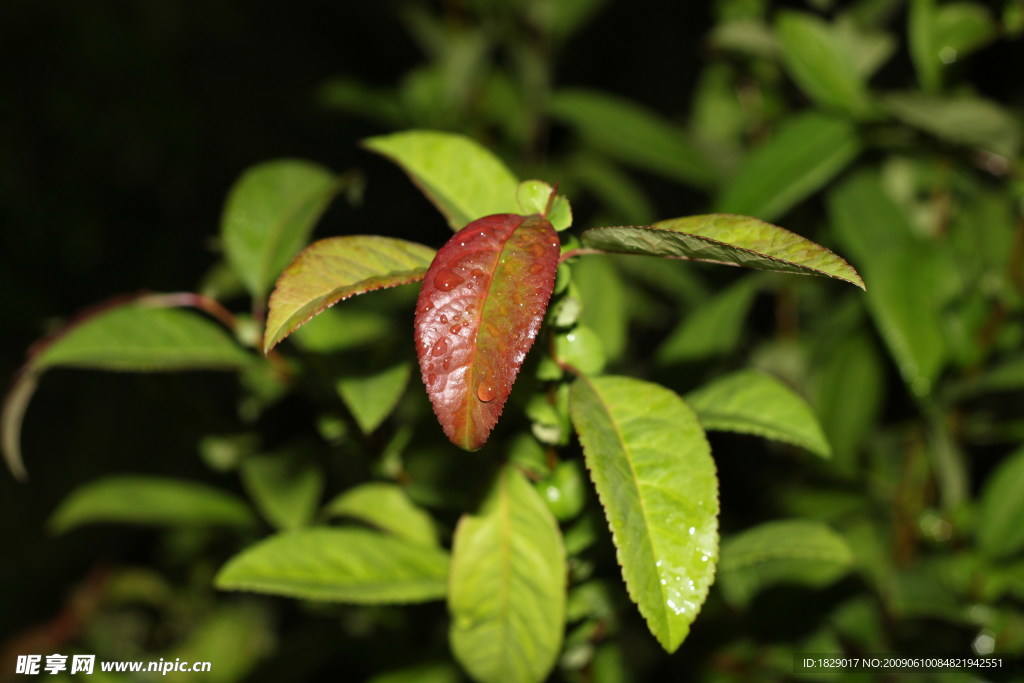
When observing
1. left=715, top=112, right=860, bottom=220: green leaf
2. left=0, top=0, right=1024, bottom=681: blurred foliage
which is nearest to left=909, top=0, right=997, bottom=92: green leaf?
left=0, top=0, right=1024, bottom=681: blurred foliage

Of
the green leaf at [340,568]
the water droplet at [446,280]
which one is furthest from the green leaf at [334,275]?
the green leaf at [340,568]

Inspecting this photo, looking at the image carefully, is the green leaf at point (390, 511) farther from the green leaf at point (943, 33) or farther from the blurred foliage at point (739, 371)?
the green leaf at point (943, 33)

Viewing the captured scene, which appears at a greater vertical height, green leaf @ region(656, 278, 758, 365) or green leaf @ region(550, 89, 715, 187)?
green leaf @ region(550, 89, 715, 187)

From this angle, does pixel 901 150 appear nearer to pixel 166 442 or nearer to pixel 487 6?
pixel 487 6

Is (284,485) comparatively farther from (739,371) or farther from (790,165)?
(790,165)

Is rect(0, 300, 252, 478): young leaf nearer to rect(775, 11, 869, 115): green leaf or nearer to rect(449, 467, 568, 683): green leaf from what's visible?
rect(449, 467, 568, 683): green leaf

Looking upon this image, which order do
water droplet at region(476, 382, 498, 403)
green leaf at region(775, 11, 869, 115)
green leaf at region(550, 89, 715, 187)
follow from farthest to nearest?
1. green leaf at region(550, 89, 715, 187)
2. green leaf at region(775, 11, 869, 115)
3. water droplet at region(476, 382, 498, 403)
